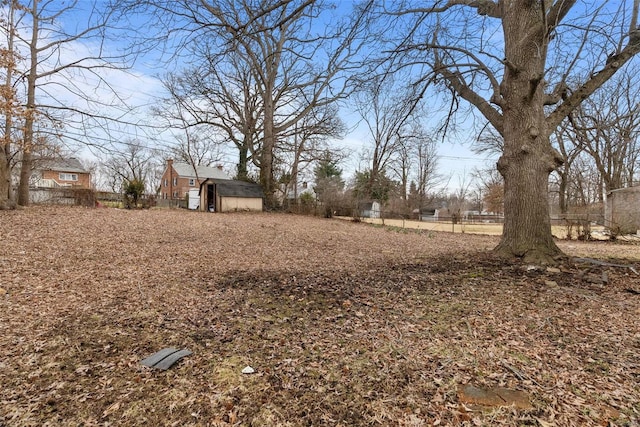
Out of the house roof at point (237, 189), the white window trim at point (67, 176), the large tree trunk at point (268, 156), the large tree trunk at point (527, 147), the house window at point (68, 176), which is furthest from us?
the house window at point (68, 176)

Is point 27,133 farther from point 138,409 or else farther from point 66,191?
point 138,409

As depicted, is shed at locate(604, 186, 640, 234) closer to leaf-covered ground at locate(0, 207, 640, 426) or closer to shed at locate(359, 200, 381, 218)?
shed at locate(359, 200, 381, 218)

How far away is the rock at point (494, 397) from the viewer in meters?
1.83

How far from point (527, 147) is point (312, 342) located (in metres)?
4.36

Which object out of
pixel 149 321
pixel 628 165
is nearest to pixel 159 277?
pixel 149 321

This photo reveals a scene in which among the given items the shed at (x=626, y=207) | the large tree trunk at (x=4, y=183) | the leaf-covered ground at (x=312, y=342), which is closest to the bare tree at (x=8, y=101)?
the large tree trunk at (x=4, y=183)

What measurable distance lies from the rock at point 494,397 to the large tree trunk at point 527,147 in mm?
3396

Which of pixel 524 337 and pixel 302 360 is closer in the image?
pixel 302 360

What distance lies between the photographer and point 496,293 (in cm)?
367

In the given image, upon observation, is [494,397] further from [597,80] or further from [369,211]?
[369,211]

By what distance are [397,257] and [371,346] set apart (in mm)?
4060

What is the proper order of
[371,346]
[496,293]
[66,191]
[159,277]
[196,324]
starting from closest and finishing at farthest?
[371,346]
[196,324]
[496,293]
[159,277]
[66,191]

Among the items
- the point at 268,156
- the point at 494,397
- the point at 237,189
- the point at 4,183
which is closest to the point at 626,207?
the point at 494,397

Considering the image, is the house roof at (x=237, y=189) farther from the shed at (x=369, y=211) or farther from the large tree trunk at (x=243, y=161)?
the shed at (x=369, y=211)
